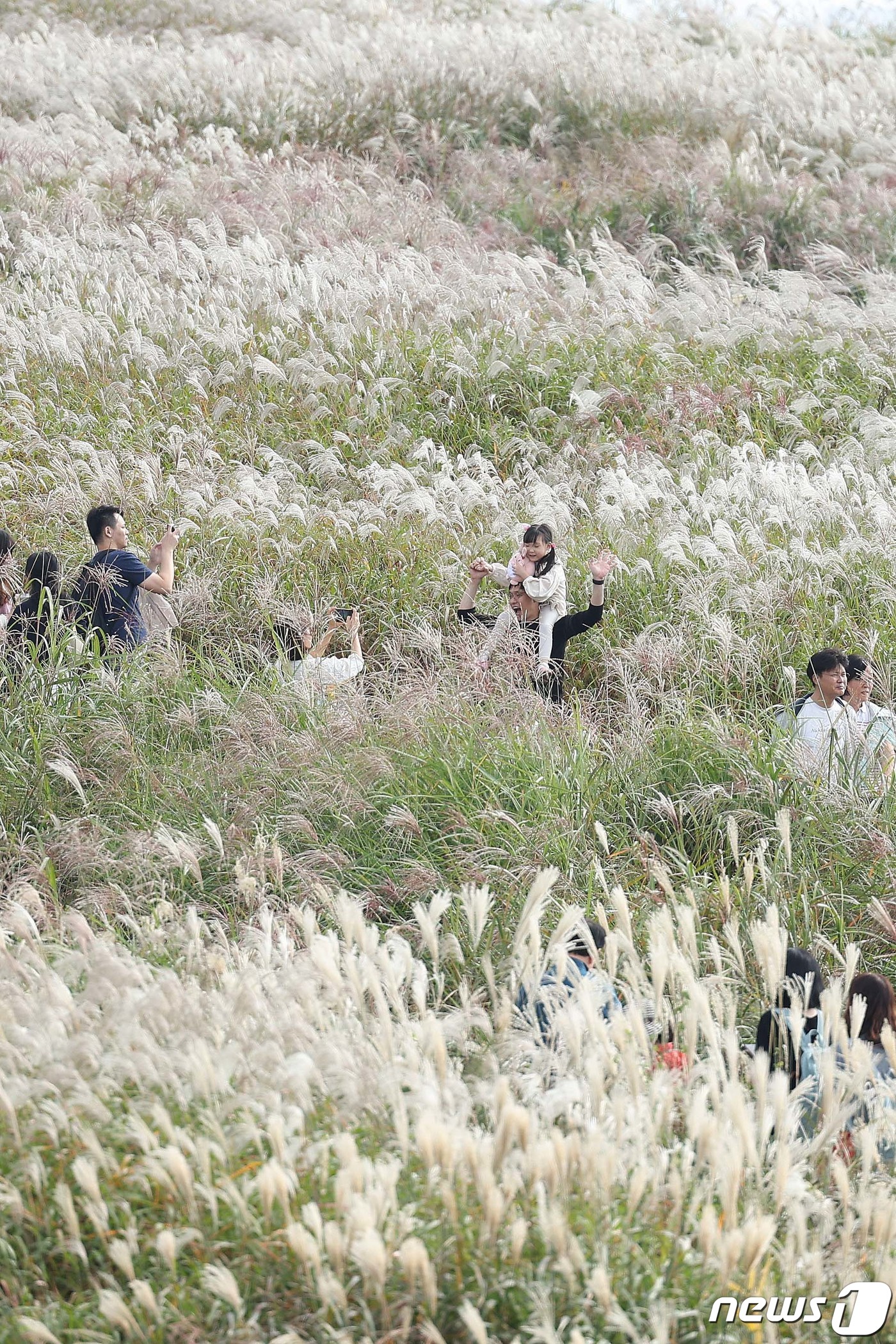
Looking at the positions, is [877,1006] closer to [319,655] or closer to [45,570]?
[319,655]

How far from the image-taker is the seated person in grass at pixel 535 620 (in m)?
6.96

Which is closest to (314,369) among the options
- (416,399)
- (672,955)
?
(416,399)

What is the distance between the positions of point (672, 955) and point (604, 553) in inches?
157

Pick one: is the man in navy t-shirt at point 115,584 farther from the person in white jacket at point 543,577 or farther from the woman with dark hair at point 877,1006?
the woman with dark hair at point 877,1006

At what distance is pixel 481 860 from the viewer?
521 centimetres

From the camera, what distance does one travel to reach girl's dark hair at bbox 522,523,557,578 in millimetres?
7270

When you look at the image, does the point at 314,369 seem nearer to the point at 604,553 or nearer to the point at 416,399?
the point at 416,399

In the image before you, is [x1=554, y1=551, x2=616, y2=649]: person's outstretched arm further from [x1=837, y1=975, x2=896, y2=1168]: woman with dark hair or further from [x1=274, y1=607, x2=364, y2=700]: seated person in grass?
[x1=837, y1=975, x2=896, y2=1168]: woman with dark hair

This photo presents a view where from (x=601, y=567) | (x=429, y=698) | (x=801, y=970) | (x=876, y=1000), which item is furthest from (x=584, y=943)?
(x=601, y=567)

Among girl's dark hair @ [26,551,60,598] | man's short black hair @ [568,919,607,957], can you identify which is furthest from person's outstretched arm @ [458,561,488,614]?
man's short black hair @ [568,919,607,957]

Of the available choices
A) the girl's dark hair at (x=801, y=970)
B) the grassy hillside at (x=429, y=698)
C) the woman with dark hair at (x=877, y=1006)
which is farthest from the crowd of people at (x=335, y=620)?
the woman with dark hair at (x=877, y=1006)

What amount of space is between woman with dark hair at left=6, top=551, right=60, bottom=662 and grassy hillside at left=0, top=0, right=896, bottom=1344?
305mm

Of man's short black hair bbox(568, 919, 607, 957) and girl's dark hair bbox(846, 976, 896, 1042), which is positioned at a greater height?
girl's dark hair bbox(846, 976, 896, 1042)

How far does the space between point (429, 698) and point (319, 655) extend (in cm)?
125
